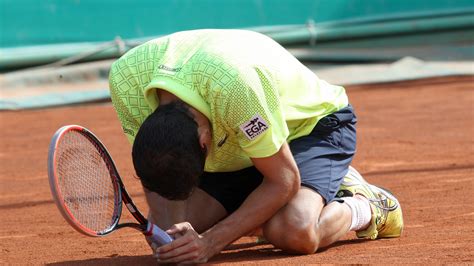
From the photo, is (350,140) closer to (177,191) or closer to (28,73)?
(177,191)

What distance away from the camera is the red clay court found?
383cm

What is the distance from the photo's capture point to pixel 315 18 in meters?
10.2

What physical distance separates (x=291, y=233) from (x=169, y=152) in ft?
2.36

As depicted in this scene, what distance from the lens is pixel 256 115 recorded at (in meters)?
3.26

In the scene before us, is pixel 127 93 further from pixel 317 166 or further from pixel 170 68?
pixel 317 166

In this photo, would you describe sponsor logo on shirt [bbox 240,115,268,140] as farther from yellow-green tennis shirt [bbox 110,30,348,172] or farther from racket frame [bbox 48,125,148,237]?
racket frame [bbox 48,125,148,237]

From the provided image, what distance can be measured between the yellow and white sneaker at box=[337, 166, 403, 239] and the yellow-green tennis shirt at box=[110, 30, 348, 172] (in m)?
0.37

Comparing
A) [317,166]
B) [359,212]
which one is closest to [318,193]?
[317,166]

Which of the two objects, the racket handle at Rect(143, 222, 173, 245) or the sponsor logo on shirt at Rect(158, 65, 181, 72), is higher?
the sponsor logo on shirt at Rect(158, 65, 181, 72)

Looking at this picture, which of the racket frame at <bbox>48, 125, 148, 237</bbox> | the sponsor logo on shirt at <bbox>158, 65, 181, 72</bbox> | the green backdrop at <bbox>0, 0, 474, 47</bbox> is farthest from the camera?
the green backdrop at <bbox>0, 0, 474, 47</bbox>

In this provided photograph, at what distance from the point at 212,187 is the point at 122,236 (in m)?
0.59

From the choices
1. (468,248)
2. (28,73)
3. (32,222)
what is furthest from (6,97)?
(468,248)

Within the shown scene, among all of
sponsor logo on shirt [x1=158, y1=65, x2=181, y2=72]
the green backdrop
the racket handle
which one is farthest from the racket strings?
the green backdrop

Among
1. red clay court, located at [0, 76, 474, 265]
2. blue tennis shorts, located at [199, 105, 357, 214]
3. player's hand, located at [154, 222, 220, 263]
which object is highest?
blue tennis shorts, located at [199, 105, 357, 214]
